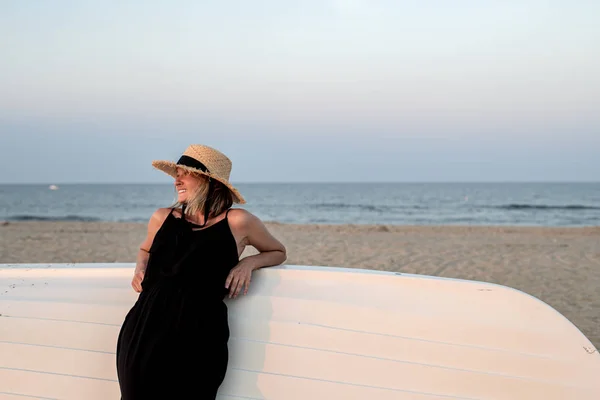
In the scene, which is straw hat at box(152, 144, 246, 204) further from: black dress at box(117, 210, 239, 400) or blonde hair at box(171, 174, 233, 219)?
black dress at box(117, 210, 239, 400)

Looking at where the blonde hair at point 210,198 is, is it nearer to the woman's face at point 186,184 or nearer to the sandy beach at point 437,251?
the woman's face at point 186,184

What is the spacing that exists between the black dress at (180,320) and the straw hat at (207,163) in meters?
0.17

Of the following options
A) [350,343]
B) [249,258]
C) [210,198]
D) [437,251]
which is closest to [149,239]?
[210,198]

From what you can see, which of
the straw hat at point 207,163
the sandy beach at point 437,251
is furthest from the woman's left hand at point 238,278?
the sandy beach at point 437,251

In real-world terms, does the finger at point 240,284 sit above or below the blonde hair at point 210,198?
below

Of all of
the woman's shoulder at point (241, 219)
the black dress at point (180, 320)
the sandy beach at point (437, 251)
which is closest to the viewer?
the black dress at point (180, 320)

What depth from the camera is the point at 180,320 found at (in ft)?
6.91

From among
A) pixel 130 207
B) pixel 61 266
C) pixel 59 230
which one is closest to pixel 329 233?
pixel 59 230

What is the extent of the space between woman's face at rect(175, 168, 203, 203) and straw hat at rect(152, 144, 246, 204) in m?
0.03

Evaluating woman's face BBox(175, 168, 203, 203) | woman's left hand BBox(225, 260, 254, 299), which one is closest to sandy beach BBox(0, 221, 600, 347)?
woman's left hand BBox(225, 260, 254, 299)

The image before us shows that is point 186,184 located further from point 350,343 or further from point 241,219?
point 350,343

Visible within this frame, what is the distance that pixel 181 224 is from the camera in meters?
2.28

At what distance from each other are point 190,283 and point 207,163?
1.56ft

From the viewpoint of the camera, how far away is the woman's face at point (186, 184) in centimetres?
235
